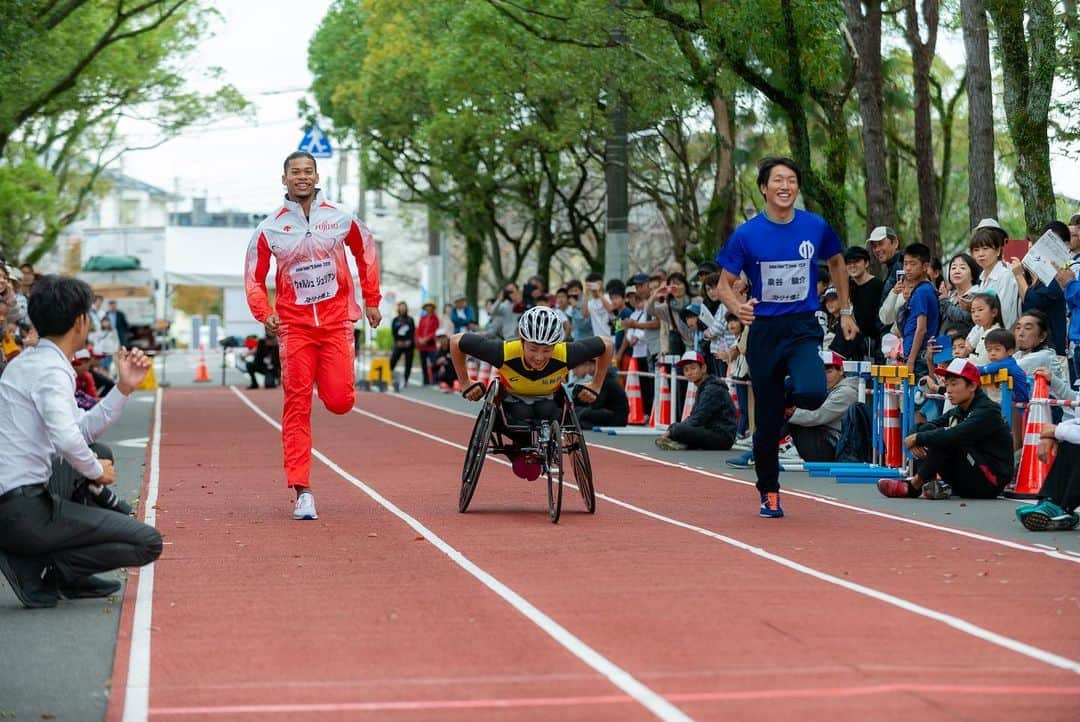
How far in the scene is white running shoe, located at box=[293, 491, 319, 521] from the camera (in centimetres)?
1266

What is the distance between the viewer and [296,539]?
37.7ft

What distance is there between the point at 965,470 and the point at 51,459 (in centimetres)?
781

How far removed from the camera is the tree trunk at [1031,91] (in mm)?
19688

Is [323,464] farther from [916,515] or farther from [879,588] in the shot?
[879,588]

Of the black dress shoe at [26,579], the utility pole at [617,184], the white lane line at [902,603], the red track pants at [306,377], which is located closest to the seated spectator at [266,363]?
the utility pole at [617,184]

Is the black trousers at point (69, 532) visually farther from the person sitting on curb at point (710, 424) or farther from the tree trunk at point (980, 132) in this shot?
the tree trunk at point (980, 132)

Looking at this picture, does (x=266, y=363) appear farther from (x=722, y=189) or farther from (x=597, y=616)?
(x=597, y=616)

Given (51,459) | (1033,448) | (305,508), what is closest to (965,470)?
(1033,448)

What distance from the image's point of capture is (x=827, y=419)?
17.8 meters

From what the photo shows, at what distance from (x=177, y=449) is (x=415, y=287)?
86.5 meters

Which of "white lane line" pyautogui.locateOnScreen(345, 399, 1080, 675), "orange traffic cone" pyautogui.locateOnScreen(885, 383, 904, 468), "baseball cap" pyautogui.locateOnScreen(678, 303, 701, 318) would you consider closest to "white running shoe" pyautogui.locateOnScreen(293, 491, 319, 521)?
"white lane line" pyautogui.locateOnScreen(345, 399, 1080, 675)

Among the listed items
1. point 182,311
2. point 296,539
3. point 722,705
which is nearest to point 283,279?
point 296,539

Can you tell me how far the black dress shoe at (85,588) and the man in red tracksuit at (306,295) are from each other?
3449mm

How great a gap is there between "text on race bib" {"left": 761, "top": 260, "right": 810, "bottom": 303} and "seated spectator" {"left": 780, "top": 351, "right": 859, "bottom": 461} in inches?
201
